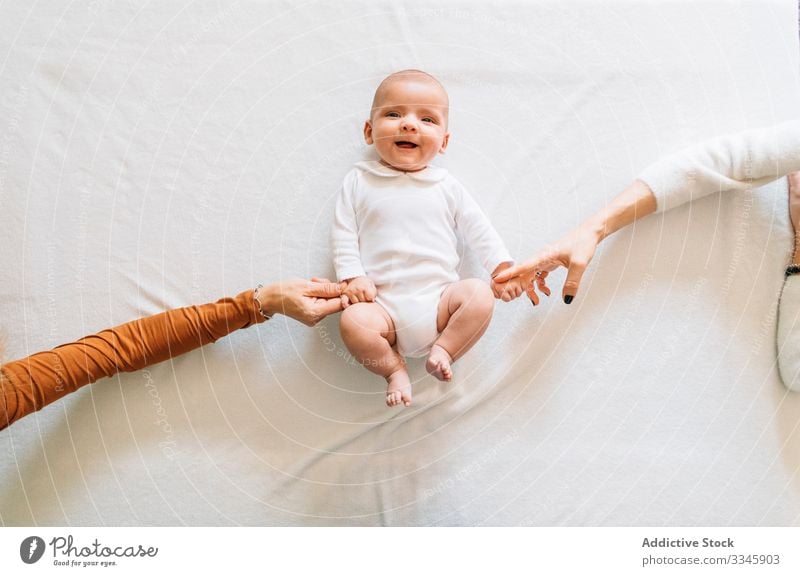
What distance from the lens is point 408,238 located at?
0.79 meters

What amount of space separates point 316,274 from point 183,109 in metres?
0.29

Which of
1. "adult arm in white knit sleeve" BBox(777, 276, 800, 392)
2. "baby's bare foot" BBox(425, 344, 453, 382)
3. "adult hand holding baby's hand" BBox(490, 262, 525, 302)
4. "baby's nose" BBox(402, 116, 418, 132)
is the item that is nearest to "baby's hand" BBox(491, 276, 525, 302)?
"adult hand holding baby's hand" BBox(490, 262, 525, 302)

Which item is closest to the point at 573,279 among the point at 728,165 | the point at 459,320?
the point at 459,320

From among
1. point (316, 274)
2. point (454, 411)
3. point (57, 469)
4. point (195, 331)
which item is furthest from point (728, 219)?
point (57, 469)

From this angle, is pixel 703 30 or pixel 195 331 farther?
pixel 703 30

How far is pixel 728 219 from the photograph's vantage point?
2.78 ft

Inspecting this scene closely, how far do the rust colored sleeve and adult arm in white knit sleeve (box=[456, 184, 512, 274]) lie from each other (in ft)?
0.90

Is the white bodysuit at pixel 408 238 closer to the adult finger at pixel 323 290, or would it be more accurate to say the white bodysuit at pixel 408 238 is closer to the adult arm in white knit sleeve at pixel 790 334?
the adult finger at pixel 323 290

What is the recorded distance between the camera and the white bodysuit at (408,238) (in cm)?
77

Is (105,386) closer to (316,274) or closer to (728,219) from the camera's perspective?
(316,274)

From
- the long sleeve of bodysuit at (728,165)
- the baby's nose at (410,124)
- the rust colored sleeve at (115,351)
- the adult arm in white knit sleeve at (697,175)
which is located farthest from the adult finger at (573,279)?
the rust colored sleeve at (115,351)

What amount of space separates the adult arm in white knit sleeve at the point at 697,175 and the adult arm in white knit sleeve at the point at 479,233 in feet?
0.19

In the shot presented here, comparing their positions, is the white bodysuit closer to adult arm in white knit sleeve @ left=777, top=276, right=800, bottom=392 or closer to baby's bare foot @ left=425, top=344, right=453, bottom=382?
baby's bare foot @ left=425, top=344, right=453, bottom=382

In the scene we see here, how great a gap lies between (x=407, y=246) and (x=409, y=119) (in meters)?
0.15
